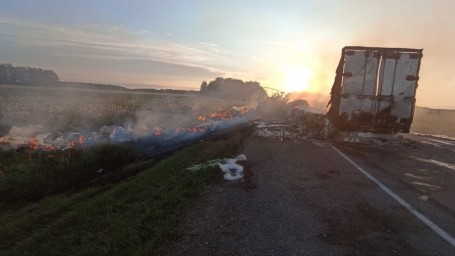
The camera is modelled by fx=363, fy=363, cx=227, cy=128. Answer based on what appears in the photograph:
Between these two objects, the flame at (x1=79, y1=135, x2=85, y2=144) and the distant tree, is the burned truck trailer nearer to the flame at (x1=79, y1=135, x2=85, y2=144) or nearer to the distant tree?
the flame at (x1=79, y1=135, x2=85, y2=144)

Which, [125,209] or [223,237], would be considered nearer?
[223,237]

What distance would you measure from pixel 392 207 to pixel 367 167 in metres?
3.57

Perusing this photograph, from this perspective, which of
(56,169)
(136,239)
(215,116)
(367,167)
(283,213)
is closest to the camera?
(136,239)

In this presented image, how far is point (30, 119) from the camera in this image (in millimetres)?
24375

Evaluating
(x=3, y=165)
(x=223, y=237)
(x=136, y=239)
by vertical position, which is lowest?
(x=3, y=165)

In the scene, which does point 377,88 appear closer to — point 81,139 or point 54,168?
point 54,168

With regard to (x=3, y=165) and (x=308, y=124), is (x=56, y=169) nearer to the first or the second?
(x=3, y=165)

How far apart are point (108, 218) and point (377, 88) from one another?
1070 centimetres

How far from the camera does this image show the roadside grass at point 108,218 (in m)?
5.85

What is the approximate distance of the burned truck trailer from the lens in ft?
43.9

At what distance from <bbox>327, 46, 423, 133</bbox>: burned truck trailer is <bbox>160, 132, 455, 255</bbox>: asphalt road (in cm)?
359

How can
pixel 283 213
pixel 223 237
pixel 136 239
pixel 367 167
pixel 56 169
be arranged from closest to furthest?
1. pixel 223 237
2. pixel 136 239
3. pixel 283 213
4. pixel 367 167
5. pixel 56 169

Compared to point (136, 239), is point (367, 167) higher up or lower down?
higher up

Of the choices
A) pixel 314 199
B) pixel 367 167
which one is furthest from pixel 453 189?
pixel 314 199
